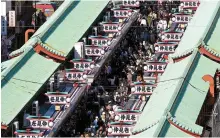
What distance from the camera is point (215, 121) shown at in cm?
4984

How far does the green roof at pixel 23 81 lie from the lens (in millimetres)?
49000

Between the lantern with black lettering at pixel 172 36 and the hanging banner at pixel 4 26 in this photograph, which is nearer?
the lantern with black lettering at pixel 172 36

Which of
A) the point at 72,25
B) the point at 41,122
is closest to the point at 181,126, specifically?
the point at 41,122

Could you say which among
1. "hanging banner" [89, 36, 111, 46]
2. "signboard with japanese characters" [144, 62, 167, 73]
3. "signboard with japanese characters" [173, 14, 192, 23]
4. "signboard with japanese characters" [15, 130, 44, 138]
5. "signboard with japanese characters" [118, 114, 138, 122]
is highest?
"signboard with japanese characters" [173, 14, 192, 23]

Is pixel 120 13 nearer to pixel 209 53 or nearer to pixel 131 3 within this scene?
pixel 131 3

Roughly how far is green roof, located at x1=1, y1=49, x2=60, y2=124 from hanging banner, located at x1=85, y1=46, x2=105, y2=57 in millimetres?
2685

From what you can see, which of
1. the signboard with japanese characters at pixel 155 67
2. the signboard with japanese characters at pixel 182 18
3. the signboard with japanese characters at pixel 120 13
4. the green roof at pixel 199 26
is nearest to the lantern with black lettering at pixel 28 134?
the signboard with japanese characters at pixel 155 67

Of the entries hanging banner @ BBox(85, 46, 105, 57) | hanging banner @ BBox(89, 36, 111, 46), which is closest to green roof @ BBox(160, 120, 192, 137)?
hanging banner @ BBox(85, 46, 105, 57)

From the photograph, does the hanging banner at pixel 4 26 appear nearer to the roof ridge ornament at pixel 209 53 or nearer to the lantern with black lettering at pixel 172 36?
the lantern with black lettering at pixel 172 36

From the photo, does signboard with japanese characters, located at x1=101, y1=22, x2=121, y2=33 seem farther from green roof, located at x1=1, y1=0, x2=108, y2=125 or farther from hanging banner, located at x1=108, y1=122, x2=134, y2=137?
hanging banner, located at x1=108, y1=122, x2=134, y2=137

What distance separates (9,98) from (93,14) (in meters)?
11.8

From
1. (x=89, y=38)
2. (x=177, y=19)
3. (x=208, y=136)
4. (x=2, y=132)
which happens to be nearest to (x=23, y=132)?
(x=2, y=132)

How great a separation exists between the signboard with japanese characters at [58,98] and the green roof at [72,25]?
515 cm

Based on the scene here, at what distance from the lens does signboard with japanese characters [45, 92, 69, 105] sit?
167 feet
